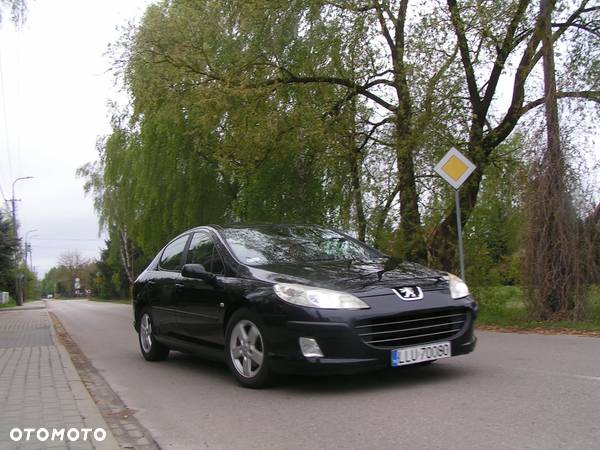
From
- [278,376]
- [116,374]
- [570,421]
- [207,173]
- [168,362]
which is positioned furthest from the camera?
[207,173]

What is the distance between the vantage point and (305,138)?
14484mm

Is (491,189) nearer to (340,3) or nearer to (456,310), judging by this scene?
(340,3)

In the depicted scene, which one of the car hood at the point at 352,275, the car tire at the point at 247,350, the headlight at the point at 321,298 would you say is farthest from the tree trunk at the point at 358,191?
the headlight at the point at 321,298

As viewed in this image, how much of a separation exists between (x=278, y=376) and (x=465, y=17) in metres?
9.48

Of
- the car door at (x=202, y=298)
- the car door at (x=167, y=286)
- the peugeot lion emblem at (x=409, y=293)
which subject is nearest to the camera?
the peugeot lion emblem at (x=409, y=293)

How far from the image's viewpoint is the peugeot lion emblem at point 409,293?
541cm

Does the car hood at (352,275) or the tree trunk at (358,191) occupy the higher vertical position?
the tree trunk at (358,191)

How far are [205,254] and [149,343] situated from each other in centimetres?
206

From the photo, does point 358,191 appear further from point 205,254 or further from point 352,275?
point 352,275

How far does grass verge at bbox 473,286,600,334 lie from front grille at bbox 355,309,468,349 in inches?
186

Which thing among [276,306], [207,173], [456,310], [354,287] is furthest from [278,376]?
[207,173]

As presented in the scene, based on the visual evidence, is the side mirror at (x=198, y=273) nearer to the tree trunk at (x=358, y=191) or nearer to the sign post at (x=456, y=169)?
the sign post at (x=456, y=169)

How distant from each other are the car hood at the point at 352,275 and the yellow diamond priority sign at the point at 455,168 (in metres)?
4.43

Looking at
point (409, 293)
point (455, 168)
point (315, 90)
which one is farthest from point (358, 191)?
point (409, 293)
